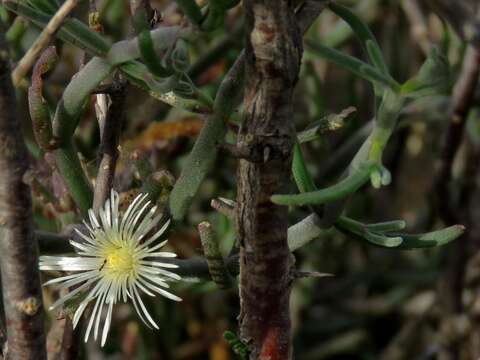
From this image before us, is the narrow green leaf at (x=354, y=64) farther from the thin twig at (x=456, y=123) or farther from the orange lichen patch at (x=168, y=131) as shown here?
the thin twig at (x=456, y=123)

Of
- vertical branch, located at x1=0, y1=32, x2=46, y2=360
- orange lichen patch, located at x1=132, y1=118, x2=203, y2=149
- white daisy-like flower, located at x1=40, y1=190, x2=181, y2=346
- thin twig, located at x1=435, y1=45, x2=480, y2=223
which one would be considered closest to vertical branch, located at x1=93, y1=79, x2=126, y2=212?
white daisy-like flower, located at x1=40, y1=190, x2=181, y2=346

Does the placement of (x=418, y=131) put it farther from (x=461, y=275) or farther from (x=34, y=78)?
(x=34, y=78)

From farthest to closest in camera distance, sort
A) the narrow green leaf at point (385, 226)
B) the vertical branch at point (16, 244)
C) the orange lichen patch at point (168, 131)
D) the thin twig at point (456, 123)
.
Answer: the thin twig at point (456, 123), the orange lichen patch at point (168, 131), the narrow green leaf at point (385, 226), the vertical branch at point (16, 244)

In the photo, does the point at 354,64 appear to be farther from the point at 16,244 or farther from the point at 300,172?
the point at 16,244

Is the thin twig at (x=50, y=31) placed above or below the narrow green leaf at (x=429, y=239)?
above

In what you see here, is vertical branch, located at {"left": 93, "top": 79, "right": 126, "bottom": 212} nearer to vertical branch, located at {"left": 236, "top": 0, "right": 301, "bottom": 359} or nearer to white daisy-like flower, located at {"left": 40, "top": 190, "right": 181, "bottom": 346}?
white daisy-like flower, located at {"left": 40, "top": 190, "right": 181, "bottom": 346}

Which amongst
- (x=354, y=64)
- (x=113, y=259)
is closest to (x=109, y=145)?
(x=113, y=259)

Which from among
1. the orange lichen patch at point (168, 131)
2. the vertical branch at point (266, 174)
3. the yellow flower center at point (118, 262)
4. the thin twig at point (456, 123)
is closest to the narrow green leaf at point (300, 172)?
the vertical branch at point (266, 174)
